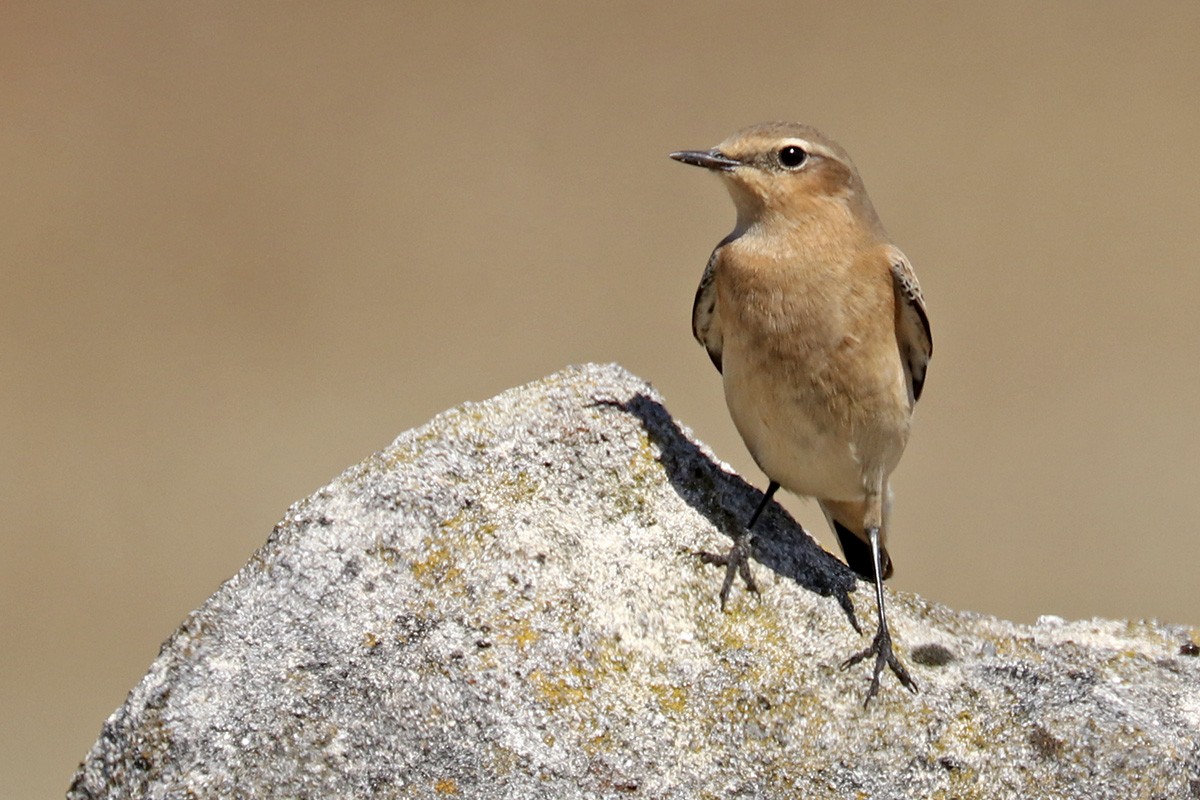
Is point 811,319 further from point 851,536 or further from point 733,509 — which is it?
point 851,536

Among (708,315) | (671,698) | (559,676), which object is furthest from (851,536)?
(559,676)

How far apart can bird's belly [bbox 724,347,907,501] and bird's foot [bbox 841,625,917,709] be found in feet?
3.48

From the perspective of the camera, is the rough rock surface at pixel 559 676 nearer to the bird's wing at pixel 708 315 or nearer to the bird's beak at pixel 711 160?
the bird's wing at pixel 708 315

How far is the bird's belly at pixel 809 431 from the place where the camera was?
4.86 metres

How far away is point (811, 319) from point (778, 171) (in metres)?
0.67

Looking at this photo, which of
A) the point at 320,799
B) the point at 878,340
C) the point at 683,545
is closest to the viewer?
the point at 320,799

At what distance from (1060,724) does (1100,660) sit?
0.52 meters

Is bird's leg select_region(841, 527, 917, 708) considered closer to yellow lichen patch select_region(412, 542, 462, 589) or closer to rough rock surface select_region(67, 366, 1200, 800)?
rough rock surface select_region(67, 366, 1200, 800)

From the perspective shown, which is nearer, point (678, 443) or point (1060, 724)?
point (1060, 724)

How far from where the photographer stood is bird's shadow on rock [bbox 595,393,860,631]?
434cm

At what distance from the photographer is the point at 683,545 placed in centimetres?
417

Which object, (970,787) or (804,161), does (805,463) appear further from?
(970,787)

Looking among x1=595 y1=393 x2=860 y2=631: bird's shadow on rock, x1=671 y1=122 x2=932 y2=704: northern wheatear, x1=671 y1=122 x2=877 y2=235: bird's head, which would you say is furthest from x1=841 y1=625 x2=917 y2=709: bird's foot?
x1=671 y1=122 x2=877 y2=235: bird's head

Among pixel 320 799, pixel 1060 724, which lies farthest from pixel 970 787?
pixel 320 799
